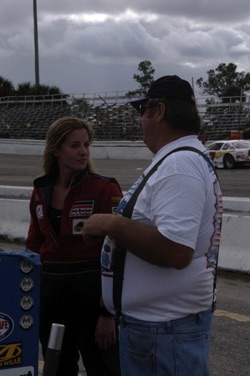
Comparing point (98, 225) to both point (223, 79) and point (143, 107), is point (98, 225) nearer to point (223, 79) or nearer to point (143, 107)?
point (143, 107)

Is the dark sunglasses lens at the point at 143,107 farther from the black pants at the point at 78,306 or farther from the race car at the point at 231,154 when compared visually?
the race car at the point at 231,154

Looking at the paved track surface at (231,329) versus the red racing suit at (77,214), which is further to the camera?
the paved track surface at (231,329)

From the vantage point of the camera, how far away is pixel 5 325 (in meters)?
2.68

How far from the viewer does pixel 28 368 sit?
9.11 ft

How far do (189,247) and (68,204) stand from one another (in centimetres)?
125

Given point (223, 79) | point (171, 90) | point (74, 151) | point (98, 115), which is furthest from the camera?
point (223, 79)

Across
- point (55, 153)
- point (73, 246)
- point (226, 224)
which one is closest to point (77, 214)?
point (73, 246)

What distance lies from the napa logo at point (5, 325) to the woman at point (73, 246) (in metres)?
0.73

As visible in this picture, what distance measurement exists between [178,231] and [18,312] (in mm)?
872

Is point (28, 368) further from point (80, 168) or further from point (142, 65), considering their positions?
point (142, 65)

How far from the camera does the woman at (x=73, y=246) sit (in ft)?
11.2

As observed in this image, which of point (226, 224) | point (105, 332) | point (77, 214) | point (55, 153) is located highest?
point (55, 153)

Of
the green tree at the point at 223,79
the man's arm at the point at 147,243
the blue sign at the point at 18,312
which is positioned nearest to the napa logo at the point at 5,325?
A: the blue sign at the point at 18,312

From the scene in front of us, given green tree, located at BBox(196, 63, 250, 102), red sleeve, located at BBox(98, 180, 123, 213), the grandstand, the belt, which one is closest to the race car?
the grandstand
